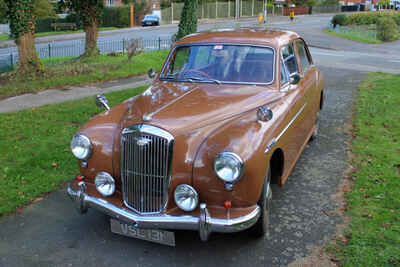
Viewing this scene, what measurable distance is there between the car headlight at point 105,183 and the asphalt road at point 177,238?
582 mm

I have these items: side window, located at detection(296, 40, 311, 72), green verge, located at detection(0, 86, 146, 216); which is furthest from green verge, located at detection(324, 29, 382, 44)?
green verge, located at detection(0, 86, 146, 216)

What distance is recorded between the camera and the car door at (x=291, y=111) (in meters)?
4.52

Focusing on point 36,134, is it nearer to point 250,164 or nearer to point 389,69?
point 250,164

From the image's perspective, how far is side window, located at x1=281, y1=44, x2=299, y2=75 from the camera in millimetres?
5316

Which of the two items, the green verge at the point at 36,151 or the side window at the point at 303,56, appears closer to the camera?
the green verge at the point at 36,151

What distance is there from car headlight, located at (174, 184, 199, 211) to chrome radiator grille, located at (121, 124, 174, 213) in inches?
4.8

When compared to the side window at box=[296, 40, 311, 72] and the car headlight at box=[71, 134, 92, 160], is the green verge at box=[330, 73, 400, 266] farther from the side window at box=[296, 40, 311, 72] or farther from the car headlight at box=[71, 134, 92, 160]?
the car headlight at box=[71, 134, 92, 160]

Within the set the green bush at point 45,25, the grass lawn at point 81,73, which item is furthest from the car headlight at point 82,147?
the green bush at point 45,25

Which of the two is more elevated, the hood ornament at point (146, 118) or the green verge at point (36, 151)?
the hood ornament at point (146, 118)

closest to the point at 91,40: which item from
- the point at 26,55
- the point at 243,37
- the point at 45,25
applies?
the point at 26,55

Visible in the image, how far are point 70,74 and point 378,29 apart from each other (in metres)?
26.6

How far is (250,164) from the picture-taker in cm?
347

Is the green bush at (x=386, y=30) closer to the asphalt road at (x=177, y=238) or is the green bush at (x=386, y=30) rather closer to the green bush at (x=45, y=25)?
the asphalt road at (x=177, y=238)

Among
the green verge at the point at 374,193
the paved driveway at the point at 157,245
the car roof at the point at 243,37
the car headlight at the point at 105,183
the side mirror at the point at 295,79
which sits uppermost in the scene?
the car roof at the point at 243,37
